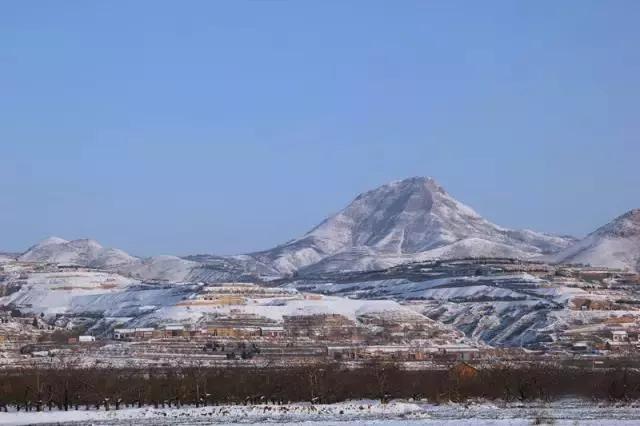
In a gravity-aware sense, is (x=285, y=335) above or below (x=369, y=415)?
Result: above

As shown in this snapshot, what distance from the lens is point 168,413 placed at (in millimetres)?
85250

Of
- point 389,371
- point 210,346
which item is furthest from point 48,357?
point 389,371

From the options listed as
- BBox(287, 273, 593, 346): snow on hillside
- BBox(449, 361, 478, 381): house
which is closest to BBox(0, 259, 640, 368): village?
BBox(287, 273, 593, 346): snow on hillside

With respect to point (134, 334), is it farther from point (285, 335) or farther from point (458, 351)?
point (458, 351)

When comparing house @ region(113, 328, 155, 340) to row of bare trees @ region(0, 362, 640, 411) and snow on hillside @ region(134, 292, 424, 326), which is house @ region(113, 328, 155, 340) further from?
row of bare trees @ region(0, 362, 640, 411)

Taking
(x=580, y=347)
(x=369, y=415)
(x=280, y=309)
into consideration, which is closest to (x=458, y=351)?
(x=580, y=347)

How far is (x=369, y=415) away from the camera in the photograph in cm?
8125

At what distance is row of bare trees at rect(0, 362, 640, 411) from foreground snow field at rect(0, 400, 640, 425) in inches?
205

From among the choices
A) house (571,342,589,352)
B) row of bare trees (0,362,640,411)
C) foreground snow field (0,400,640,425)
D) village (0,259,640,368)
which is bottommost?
foreground snow field (0,400,640,425)

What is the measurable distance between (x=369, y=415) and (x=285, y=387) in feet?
70.1

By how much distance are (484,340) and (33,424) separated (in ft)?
309

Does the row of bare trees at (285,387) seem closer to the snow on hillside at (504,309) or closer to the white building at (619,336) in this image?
the white building at (619,336)

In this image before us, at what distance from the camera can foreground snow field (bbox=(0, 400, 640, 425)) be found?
2908 inches

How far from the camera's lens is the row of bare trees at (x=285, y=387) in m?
95.8
